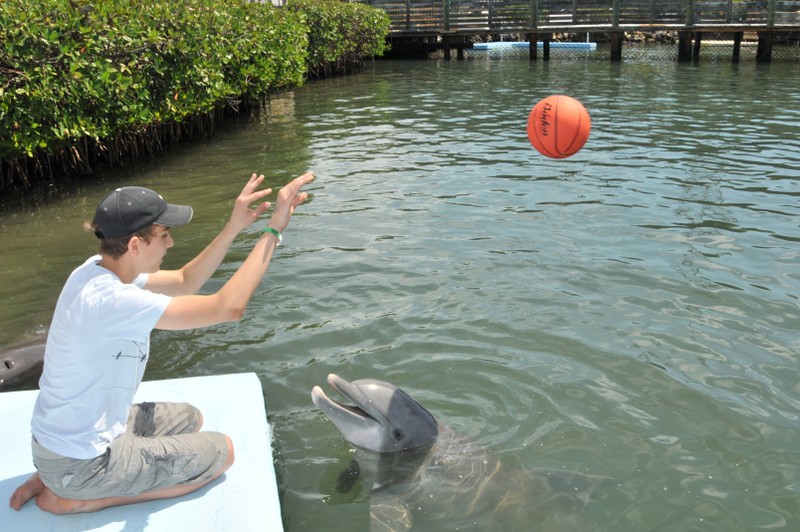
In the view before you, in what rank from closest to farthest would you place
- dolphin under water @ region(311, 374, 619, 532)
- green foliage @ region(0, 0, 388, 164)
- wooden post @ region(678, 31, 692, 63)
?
dolphin under water @ region(311, 374, 619, 532) → green foliage @ region(0, 0, 388, 164) → wooden post @ region(678, 31, 692, 63)

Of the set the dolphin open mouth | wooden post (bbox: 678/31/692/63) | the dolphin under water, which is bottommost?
the dolphin under water

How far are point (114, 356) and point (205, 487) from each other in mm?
792

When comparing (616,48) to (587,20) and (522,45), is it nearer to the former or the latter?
(587,20)

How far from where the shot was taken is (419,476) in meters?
4.26

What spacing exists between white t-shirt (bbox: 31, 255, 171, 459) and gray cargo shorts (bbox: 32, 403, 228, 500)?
6 cm

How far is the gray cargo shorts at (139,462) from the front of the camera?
129 inches

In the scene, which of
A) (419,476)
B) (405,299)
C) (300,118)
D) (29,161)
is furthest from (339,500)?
(300,118)

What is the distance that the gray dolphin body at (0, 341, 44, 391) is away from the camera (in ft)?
17.8

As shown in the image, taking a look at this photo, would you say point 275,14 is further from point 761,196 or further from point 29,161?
point 761,196

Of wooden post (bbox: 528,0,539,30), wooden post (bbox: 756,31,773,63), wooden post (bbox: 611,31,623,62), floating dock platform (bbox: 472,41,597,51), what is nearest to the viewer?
wooden post (bbox: 756,31,773,63)

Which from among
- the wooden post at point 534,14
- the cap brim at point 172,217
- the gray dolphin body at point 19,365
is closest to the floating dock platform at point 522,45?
the wooden post at point 534,14

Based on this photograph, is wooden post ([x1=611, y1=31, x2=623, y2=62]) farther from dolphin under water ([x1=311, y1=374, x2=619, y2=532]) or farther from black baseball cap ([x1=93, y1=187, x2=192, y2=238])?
black baseball cap ([x1=93, y1=187, x2=192, y2=238])

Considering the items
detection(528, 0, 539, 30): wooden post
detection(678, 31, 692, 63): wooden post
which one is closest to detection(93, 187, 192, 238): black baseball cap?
detection(678, 31, 692, 63): wooden post

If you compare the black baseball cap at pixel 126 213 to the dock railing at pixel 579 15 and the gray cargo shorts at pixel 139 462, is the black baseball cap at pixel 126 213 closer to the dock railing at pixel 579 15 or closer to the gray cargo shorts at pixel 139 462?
the gray cargo shorts at pixel 139 462
